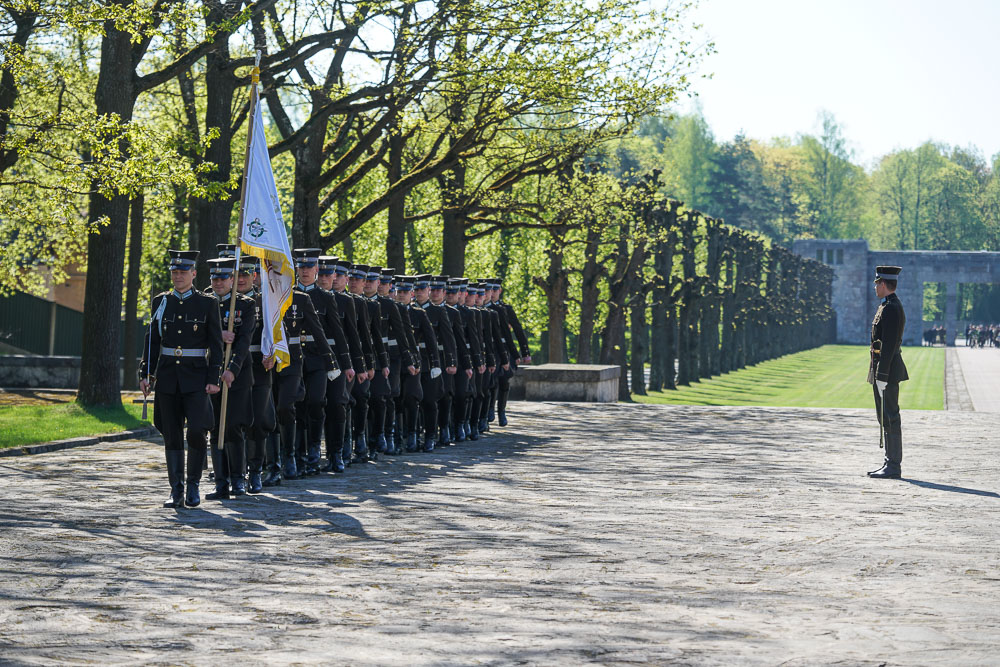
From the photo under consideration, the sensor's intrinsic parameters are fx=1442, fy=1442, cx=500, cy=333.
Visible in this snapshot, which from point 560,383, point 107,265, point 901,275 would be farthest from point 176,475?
point 901,275

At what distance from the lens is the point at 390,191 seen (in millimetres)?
23547

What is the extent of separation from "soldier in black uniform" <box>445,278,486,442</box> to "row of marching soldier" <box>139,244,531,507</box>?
23 millimetres

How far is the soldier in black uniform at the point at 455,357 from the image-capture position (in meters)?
16.9

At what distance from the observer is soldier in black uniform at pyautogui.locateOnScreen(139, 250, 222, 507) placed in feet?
36.2

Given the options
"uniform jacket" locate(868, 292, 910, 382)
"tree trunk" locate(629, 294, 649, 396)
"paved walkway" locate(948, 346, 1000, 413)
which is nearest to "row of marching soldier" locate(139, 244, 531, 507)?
"uniform jacket" locate(868, 292, 910, 382)

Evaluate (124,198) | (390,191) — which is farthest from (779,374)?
(124,198)

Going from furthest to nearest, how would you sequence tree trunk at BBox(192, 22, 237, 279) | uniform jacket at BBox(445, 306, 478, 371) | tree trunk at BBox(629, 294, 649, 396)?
1. tree trunk at BBox(629, 294, 649, 396)
2. tree trunk at BBox(192, 22, 237, 279)
3. uniform jacket at BBox(445, 306, 478, 371)

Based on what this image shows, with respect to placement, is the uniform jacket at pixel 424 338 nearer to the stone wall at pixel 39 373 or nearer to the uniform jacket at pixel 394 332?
the uniform jacket at pixel 394 332

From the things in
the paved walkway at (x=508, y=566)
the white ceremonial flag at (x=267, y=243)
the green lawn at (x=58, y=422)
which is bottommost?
the paved walkway at (x=508, y=566)

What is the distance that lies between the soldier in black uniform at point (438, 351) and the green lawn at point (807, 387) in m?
19.7

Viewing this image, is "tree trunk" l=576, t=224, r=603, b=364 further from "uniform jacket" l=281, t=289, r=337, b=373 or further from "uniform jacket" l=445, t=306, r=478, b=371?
"uniform jacket" l=281, t=289, r=337, b=373

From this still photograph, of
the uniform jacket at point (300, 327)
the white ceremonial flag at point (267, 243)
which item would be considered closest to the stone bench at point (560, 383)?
the uniform jacket at point (300, 327)

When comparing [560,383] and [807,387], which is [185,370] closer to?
[560,383]

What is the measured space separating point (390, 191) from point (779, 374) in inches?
1570
